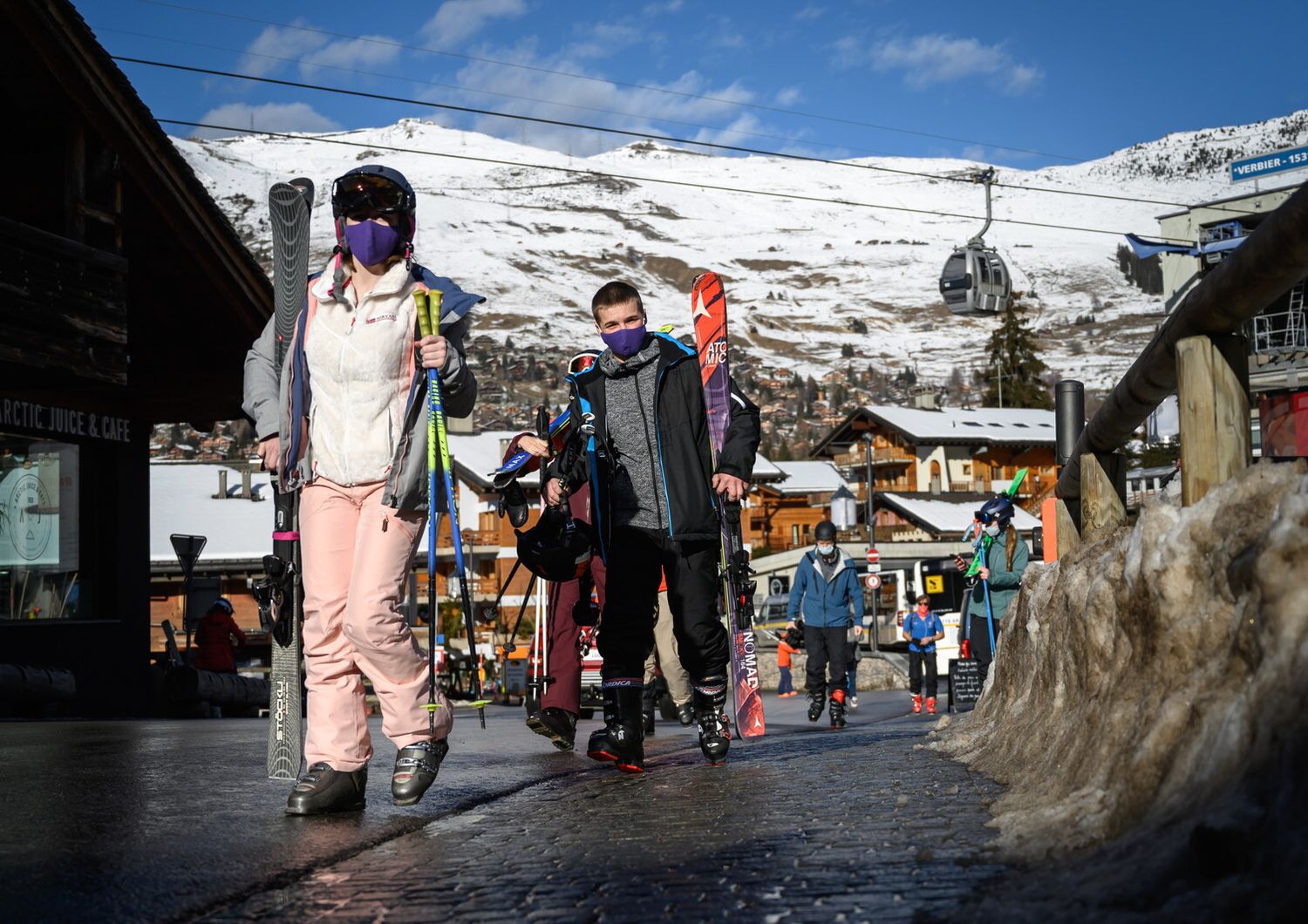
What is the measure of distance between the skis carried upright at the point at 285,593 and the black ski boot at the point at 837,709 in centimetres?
827

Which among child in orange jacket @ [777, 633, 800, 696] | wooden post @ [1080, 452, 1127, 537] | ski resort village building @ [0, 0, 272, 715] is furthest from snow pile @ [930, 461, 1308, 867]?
child in orange jacket @ [777, 633, 800, 696]

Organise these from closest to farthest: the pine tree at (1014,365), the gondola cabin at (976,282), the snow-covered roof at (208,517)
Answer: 1. the gondola cabin at (976,282)
2. the snow-covered roof at (208,517)
3. the pine tree at (1014,365)

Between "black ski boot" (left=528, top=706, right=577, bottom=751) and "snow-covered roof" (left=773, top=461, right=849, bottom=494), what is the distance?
86038 millimetres

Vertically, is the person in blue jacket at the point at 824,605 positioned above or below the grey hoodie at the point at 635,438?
below

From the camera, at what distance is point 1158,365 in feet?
15.8

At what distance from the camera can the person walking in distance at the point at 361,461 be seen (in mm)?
5098

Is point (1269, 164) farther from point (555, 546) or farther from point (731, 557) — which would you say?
point (555, 546)

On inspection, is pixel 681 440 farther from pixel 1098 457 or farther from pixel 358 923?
pixel 358 923

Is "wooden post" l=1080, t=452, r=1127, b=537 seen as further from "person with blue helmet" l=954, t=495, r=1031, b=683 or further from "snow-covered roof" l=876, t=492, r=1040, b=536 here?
"snow-covered roof" l=876, t=492, r=1040, b=536

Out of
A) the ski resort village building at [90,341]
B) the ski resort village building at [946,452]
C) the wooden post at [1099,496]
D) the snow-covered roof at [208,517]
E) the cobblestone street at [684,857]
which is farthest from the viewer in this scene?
the ski resort village building at [946,452]

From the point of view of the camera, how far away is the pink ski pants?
5066 mm

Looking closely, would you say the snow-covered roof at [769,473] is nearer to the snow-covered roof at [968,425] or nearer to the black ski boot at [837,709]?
the snow-covered roof at [968,425]

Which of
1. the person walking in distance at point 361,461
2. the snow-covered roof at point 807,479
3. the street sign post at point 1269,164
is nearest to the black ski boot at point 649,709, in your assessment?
the person walking in distance at point 361,461

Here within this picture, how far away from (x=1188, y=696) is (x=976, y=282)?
42974 mm
